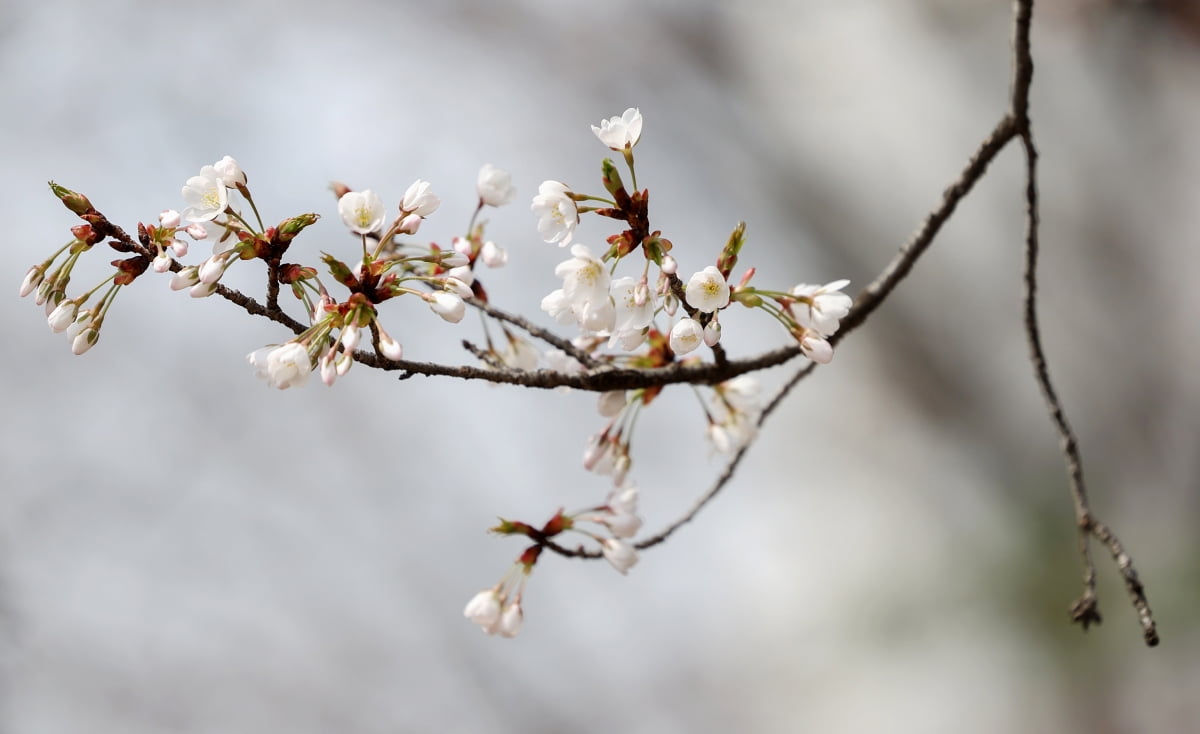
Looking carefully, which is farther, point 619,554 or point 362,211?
point 619,554

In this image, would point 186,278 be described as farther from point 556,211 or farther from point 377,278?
point 556,211

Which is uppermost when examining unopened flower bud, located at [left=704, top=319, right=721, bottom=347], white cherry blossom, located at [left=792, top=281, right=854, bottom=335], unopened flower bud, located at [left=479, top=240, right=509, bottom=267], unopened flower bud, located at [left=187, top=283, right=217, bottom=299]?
unopened flower bud, located at [left=479, top=240, right=509, bottom=267]

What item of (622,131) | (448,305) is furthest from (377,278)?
(622,131)

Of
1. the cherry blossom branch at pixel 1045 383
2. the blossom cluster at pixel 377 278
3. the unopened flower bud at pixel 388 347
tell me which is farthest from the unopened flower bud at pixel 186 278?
the cherry blossom branch at pixel 1045 383

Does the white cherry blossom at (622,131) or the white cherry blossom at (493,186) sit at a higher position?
the white cherry blossom at (493,186)

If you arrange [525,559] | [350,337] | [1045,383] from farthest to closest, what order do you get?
[1045,383] < [525,559] < [350,337]

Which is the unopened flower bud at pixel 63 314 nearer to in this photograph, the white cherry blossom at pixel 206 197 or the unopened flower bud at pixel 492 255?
the white cherry blossom at pixel 206 197

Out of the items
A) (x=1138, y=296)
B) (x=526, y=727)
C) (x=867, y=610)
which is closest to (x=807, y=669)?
(x=867, y=610)

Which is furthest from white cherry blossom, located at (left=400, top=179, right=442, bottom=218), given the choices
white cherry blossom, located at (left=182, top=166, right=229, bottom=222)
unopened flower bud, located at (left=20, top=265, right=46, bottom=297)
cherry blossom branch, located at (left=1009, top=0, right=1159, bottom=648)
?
cherry blossom branch, located at (left=1009, top=0, right=1159, bottom=648)

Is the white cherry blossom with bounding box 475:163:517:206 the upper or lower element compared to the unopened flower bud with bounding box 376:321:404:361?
upper

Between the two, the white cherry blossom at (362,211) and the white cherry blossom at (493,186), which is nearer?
the white cherry blossom at (362,211)

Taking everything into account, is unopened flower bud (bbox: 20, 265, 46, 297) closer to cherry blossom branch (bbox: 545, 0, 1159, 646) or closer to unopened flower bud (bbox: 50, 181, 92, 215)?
unopened flower bud (bbox: 50, 181, 92, 215)

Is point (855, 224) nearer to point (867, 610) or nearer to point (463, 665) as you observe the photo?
point (867, 610)
